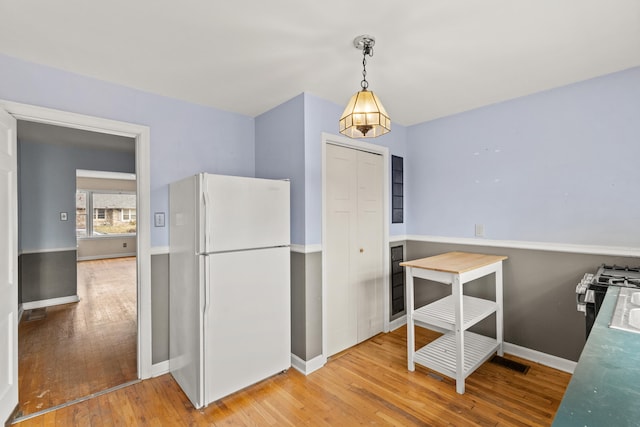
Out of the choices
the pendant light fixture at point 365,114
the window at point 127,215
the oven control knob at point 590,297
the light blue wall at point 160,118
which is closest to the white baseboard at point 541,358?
the oven control knob at point 590,297

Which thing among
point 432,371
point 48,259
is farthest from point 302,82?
point 48,259

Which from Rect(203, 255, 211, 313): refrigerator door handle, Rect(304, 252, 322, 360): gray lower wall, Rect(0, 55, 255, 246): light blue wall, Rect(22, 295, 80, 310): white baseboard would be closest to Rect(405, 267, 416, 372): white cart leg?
Rect(304, 252, 322, 360): gray lower wall

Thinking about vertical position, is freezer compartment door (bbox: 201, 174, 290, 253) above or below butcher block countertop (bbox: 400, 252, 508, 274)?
above

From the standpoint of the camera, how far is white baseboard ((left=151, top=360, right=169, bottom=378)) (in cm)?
250

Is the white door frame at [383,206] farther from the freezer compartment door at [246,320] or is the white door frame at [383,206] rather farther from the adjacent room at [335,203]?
the freezer compartment door at [246,320]

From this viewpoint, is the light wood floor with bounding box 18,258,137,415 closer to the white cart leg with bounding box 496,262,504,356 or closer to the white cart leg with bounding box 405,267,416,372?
the white cart leg with bounding box 405,267,416,372

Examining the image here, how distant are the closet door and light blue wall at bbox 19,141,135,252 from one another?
4135 millimetres

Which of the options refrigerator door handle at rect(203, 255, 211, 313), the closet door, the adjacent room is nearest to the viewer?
the adjacent room

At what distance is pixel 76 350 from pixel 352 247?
2840 millimetres

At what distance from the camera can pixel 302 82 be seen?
7.85 feet

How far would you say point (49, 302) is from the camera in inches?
169

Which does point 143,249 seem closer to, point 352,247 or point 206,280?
point 206,280

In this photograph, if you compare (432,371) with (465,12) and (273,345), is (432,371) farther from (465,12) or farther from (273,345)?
(465,12)

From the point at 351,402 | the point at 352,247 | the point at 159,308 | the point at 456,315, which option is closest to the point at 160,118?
the point at 159,308
